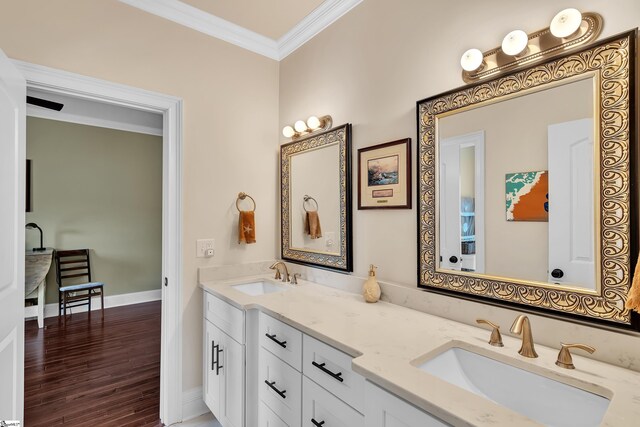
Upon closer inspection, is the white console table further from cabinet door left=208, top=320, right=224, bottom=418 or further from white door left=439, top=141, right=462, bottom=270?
white door left=439, top=141, right=462, bottom=270

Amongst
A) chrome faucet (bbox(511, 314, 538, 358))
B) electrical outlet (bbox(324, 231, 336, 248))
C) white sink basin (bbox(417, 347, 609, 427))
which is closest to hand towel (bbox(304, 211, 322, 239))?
electrical outlet (bbox(324, 231, 336, 248))

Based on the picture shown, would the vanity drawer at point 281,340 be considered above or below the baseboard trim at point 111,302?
above

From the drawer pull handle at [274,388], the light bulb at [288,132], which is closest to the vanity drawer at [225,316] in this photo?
the drawer pull handle at [274,388]

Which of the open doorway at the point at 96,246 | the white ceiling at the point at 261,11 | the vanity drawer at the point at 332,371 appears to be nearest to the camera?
the vanity drawer at the point at 332,371

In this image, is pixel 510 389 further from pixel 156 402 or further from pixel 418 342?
pixel 156 402

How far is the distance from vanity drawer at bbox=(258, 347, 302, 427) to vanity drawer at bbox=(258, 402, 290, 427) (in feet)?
0.07

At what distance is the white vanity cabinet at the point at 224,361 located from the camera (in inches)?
68.6

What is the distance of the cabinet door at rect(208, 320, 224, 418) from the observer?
1.97 m

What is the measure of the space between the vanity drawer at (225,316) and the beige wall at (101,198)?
133 inches

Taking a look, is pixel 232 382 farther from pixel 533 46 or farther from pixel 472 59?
pixel 533 46

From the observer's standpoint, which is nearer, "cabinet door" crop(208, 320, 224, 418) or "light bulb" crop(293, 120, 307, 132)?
"cabinet door" crop(208, 320, 224, 418)

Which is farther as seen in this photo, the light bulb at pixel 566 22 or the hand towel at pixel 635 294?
the light bulb at pixel 566 22

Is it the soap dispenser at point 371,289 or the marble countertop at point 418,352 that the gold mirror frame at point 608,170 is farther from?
the soap dispenser at point 371,289

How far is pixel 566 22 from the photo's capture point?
1114mm
